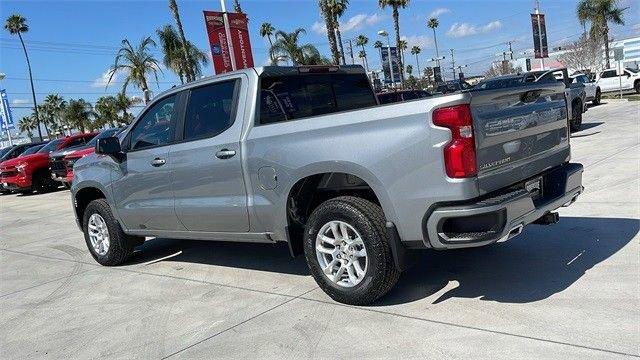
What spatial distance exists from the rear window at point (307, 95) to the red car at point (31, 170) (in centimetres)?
1538

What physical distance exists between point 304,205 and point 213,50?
15289mm

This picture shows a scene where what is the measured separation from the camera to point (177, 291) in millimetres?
5488

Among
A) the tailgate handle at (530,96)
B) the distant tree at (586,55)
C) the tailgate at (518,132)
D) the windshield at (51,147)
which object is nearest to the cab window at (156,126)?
the tailgate at (518,132)

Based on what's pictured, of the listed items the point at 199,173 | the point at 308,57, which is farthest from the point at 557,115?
the point at 308,57

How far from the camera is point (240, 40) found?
19.7 m

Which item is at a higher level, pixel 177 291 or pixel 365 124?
pixel 365 124

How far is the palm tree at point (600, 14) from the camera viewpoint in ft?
153

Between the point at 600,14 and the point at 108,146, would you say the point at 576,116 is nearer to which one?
the point at 108,146

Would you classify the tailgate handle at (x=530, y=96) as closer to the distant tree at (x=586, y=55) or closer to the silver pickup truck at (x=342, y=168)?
the silver pickup truck at (x=342, y=168)

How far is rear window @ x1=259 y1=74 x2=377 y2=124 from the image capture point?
4980 millimetres

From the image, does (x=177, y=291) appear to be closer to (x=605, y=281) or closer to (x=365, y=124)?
(x=365, y=124)

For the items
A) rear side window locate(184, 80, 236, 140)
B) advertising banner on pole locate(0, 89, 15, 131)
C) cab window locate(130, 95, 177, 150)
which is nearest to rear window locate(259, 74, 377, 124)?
rear side window locate(184, 80, 236, 140)

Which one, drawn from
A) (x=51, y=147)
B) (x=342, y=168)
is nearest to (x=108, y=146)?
(x=342, y=168)

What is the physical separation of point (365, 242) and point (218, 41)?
16.5 m
